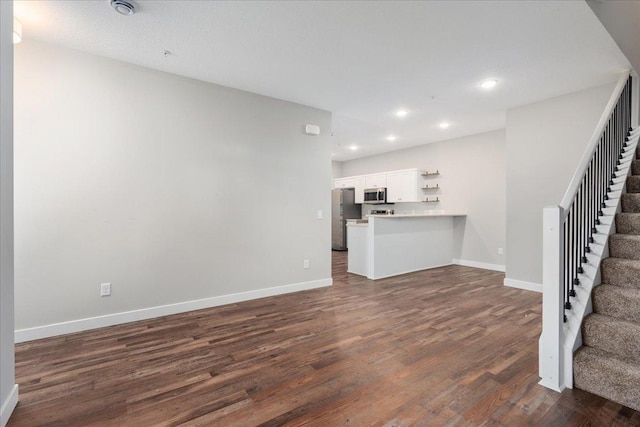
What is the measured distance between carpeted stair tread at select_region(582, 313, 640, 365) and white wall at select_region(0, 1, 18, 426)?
3.49 m

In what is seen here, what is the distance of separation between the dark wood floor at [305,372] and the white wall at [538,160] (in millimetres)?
1137

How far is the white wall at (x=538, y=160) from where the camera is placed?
3.88m

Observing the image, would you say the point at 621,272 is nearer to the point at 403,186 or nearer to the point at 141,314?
the point at 141,314

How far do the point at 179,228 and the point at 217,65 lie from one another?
5.89ft

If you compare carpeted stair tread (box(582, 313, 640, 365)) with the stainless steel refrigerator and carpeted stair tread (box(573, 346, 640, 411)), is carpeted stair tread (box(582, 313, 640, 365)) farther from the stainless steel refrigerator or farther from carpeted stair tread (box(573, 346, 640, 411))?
the stainless steel refrigerator

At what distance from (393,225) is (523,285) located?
6.72 feet

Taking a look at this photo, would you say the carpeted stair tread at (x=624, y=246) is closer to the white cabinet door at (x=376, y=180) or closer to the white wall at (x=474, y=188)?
the white wall at (x=474, y=188)

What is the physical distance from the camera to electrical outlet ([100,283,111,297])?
305 centimetres

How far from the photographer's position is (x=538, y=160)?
4.25 meters

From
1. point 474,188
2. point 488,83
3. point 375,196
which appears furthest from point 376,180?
point 488,83

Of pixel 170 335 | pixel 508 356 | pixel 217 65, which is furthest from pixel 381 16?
pixel 170 335

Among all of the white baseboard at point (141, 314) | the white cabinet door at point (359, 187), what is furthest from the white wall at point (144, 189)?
the white cabinet door at point (359, 187)

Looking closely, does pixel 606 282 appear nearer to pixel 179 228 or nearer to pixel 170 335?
pixel 170 335

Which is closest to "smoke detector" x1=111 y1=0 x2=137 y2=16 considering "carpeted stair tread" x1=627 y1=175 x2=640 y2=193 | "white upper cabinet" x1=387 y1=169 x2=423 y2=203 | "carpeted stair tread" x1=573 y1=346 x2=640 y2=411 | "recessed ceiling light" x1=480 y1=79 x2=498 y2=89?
"recessed ceiling light" x1=480 y1=79 x2=498 y2=89
